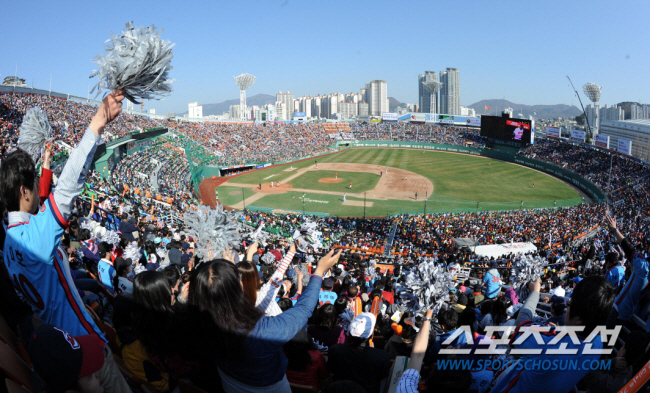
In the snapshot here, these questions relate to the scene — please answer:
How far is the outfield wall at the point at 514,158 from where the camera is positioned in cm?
4267

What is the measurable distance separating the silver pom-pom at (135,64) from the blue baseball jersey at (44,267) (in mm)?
971

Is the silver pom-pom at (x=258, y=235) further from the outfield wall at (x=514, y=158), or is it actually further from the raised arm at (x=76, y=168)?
the outfield wall at (x=514, y=158)

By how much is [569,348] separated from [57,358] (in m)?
3.15

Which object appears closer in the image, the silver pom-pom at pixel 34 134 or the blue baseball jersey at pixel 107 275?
the silver pom-pom at pixel 34 134

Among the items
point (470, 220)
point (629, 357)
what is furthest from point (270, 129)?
point (629, 357)

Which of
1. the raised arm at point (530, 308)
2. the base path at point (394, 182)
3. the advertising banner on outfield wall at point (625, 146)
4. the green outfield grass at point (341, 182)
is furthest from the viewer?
the advertising banner on outfield wall at point (625, 146)

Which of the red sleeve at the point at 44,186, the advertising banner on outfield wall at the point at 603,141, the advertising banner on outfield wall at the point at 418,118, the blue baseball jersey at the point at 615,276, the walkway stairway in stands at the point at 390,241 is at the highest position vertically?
the advertising banner on outfield wall at the point at 418,118

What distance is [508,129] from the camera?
65.3 m

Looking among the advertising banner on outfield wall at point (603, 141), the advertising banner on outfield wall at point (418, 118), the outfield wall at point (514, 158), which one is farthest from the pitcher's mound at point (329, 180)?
the advertising banner on outfield wall at point (418, 118)

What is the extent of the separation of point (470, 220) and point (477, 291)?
22.4 meters

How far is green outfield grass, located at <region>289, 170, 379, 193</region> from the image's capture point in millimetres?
43688

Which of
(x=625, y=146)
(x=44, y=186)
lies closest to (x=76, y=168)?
(x=44, y=186)

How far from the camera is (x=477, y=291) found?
29.6 feet

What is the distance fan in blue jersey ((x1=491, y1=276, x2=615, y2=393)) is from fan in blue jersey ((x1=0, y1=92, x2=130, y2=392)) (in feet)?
8.95
